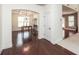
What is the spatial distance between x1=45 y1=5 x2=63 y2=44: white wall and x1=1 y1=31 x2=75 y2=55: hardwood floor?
13 cm

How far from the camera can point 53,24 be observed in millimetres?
A: 2193

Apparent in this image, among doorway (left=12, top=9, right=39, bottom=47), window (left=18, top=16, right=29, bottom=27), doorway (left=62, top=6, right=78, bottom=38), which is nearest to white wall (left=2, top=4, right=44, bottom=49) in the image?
doorway (left=12, top=9, right=39, bottom=47)

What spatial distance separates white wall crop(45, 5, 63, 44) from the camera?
2166 mm

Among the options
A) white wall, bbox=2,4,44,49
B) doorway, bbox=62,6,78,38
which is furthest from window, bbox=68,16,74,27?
white wall, bbox=2,4,44,49

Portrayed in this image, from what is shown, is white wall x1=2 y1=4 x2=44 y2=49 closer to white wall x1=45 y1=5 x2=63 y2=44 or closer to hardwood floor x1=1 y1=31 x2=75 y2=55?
hardwood floor x1=1 y1=31 x2=75 y2=55

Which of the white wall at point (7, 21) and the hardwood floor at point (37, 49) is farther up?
the white wall at point (7, 21)

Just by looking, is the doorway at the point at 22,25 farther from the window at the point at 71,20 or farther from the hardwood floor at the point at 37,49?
the window at the point at 71,20

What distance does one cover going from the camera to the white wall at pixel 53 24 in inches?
85.3

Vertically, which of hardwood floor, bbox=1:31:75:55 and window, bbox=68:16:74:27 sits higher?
window, bbox=68:16:74:27

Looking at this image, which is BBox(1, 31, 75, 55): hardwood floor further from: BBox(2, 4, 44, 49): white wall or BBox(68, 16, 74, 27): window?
BBox(68, 16, 74, 27): window

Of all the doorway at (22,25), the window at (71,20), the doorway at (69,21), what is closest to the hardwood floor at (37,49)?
the doorway at (22,25)

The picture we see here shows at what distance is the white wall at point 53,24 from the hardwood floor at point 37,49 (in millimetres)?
127
